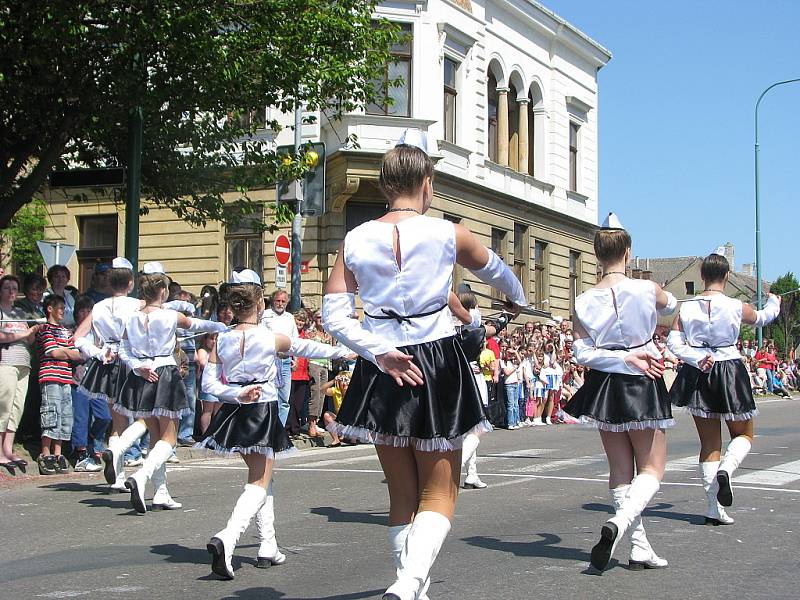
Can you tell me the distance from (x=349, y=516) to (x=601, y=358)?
2.80 m

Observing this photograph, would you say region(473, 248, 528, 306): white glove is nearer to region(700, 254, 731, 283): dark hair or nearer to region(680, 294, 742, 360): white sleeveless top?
region(680, 294, 742, 360): white sleeveless top

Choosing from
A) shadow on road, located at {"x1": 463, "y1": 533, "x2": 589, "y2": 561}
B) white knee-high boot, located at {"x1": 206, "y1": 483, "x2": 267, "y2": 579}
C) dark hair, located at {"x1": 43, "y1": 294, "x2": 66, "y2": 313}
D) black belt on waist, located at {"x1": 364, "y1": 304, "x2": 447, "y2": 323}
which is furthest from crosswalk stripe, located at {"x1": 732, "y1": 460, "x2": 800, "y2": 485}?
dark hair, located at {"x1": 43, "y1": 294, "x2": 66, "y2": 313}

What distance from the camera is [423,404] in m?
4.46

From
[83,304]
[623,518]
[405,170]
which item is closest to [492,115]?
[83,304]

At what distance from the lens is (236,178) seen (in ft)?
58.0

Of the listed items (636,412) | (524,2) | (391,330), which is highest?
(524,2)

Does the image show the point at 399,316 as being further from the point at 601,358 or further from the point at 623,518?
the point at 601,358

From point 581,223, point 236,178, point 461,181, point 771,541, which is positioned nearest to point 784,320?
point 581,223

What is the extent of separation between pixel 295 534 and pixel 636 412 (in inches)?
103

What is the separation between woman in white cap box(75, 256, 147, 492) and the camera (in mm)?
9523

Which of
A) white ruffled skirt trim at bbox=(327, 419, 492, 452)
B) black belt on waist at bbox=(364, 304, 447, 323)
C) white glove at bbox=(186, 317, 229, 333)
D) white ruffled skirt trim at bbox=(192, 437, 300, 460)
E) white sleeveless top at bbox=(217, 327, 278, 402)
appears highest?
white glove at bbox=(186, 317, 229, 333)

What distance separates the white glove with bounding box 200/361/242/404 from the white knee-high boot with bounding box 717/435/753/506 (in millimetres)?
3507

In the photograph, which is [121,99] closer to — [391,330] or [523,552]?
[523,552]

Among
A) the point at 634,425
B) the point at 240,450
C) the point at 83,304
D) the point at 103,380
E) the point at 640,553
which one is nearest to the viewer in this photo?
the point at 640,553
